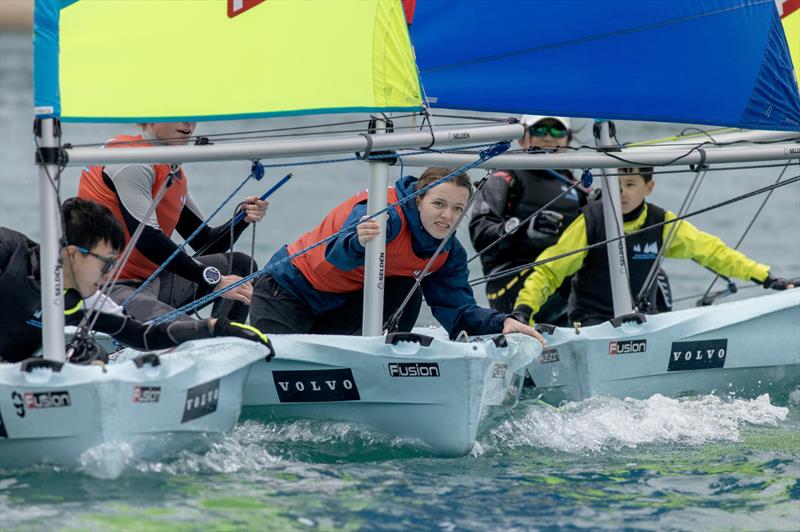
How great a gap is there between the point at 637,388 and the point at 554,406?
15.6 inches

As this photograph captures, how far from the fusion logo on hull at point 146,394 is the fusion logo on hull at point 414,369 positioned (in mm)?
970

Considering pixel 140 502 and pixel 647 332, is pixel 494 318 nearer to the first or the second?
pixel 647 332

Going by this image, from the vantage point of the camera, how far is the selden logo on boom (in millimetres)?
6129

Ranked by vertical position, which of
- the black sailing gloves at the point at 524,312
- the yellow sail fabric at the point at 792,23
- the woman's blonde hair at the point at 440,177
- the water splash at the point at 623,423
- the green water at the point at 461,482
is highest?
the yellow sail fabric at the point at 792,23

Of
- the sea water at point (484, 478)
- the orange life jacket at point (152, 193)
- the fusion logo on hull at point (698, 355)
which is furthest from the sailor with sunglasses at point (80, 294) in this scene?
the fusion logo on hull at point (698, 355)

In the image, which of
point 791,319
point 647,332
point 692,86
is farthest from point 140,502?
point 791,319

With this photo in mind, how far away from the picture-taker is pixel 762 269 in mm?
7023

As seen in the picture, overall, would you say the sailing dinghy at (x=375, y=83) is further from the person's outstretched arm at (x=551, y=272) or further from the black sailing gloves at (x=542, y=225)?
the black sailing gloves at (x=542, y=225)

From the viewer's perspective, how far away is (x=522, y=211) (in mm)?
7414

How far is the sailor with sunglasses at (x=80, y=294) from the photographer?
4.65m

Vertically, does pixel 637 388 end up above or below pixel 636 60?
below

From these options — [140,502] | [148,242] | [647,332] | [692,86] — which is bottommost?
[140,502]

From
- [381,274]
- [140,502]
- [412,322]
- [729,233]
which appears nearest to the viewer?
[140,502]

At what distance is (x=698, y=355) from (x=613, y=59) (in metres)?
1.39
